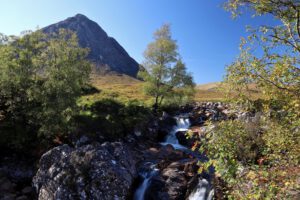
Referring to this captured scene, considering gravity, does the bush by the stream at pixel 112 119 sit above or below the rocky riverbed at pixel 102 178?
above

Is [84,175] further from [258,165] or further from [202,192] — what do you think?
[258,165]

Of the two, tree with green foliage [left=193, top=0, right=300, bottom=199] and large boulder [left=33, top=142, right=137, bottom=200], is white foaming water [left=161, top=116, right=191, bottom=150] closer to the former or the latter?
large boulder [left=33, top=142, right=137, bottom=200]

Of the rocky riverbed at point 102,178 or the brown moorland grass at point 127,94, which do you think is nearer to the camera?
the rocky riverbed at point 102,178

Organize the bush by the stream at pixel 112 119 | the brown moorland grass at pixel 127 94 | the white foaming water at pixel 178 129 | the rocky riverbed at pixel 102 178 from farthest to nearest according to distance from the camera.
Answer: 1. the brown moorland grass at pixel 127 94
2. the white foaming water at pixel 178 129
3. the bush by the stream at pixel 112 119
4. the rocky riverbed at pixel 102 178

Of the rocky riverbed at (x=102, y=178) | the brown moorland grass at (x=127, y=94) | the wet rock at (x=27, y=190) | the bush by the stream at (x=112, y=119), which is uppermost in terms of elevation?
the brown moorland grass at (x=127, y=94)

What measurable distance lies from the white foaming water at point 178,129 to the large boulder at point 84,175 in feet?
50.9

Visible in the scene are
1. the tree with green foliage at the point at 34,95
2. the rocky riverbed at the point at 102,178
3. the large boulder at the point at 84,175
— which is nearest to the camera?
the large boulder at the point at 84,175

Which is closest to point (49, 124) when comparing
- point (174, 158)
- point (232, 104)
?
point (174, 158)

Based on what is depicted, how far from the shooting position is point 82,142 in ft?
97.0

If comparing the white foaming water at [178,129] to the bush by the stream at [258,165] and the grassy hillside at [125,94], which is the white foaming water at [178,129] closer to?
the grassy hillside at [125,94]

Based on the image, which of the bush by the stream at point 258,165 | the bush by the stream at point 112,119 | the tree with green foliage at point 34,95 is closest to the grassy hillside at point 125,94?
the bush by the stream at point 258,165

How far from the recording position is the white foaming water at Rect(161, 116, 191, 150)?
36659 mm

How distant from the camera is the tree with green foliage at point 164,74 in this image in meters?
47.5

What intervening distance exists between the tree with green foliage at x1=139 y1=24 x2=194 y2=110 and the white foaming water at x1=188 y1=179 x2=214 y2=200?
28.3 metres
